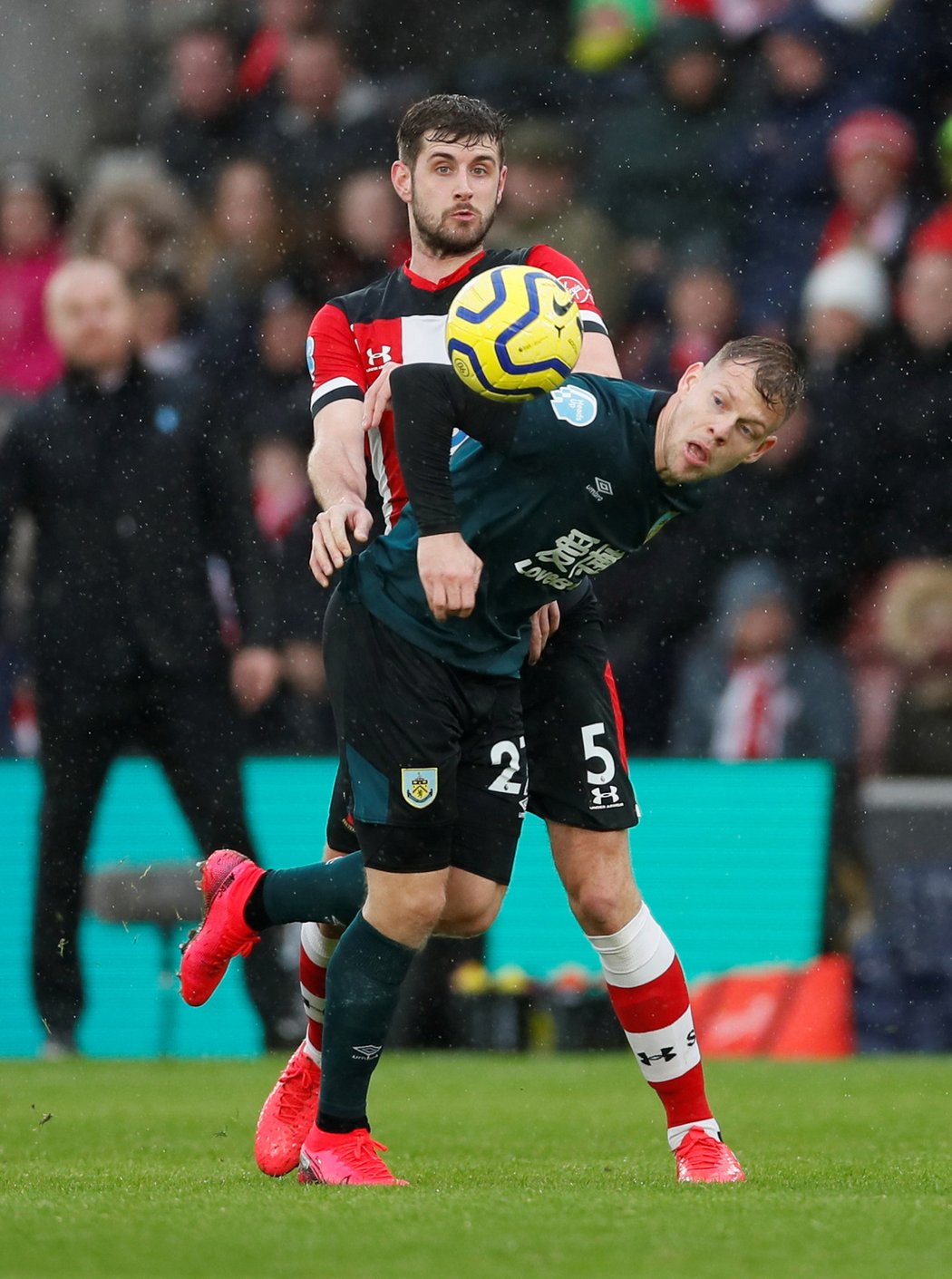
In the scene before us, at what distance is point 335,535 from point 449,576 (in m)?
0.28

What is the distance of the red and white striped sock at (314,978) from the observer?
513 centimetres

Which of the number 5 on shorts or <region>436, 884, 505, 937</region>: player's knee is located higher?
the number 5 on shorts

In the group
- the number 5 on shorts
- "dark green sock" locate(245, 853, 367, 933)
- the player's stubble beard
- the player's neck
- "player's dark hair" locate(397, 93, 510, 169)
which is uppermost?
"player's dark hair" locate(397, 93, 510, 169)

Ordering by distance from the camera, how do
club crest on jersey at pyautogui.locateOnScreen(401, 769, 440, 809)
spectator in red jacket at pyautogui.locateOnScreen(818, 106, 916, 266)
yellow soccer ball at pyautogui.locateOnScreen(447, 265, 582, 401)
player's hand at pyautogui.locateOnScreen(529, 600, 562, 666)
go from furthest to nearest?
spectator in red jacket at pyautogui.locateOnScreen(818, 106, 916, 266) → player's hand at pyautogui.locateOnScreen(529, 600, 562, 666) → club crest on jersey at pyautogui.locateOnScreen(401, 769, 440, 809) → yellow soccer ball at pyautogui.locateOnScreen(447, 265, 582, 401)

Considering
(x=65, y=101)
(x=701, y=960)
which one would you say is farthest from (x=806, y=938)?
(x=65, y=101)

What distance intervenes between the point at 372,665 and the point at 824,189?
674cm

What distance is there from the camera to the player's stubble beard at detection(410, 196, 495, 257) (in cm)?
497

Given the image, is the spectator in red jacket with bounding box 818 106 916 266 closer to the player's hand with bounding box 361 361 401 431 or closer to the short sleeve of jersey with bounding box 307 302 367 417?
the short sleeve of jersey with bounding box 307 302 367 417

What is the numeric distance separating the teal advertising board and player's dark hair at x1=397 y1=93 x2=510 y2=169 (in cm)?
433

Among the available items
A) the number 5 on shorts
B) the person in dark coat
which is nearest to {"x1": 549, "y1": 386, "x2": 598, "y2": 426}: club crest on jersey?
the number 5 on shorts

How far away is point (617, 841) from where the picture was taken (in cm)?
473

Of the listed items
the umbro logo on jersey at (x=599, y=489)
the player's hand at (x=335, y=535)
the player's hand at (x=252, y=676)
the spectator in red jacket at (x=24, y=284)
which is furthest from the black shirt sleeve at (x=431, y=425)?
the spectator in red jacket at (x=24, y=284)

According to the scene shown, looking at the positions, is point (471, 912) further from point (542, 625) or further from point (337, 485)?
point (337, 485)

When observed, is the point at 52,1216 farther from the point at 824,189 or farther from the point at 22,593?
the point at 824,189
